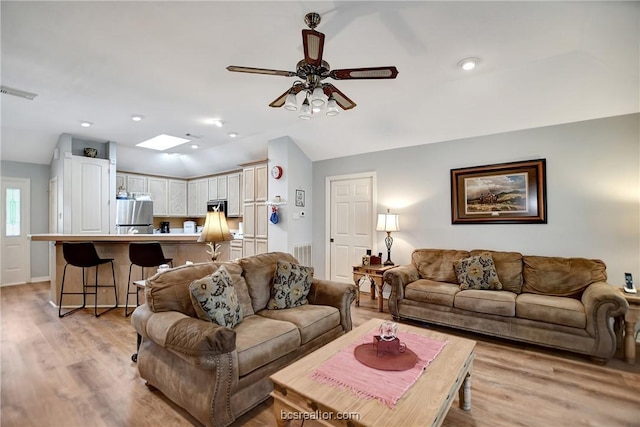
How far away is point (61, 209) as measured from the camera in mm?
5172

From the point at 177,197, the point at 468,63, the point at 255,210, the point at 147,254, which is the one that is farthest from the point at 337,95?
the point at 177,197

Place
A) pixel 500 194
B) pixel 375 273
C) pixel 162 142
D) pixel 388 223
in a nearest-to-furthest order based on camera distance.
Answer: pixel 500 194 → pixel 375 273 → pixel 388 223 → pixel 162 142

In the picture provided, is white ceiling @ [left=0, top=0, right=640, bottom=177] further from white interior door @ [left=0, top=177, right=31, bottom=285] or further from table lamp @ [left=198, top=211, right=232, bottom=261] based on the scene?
white interior door @ [left=0, top=177, right=31, bottom=285]

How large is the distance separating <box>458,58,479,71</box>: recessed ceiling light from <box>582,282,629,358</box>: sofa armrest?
7.88 feet

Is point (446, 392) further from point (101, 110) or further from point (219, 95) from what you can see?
point (101, 110)

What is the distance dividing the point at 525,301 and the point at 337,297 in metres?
1.91

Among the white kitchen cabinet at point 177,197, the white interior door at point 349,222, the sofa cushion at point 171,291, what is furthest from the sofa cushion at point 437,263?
the white kitchen cabinet at point 177,197

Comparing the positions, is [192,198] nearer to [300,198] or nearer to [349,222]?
[300,198]

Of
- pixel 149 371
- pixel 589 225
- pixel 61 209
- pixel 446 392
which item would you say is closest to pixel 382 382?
A: pixel 446 392

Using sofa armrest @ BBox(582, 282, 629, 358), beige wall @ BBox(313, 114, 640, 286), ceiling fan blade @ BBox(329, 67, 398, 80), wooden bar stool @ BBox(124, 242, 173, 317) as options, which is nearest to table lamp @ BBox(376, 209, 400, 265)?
beige wall @ BBox(313, 114, 640, 286)

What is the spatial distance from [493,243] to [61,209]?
6.94 metres

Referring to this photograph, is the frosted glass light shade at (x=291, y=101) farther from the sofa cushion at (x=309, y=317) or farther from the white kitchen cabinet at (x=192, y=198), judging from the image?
the white kitchen cabinet at (x=192, y=198)

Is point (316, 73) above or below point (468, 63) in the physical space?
below

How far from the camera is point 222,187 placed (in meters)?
6.83
